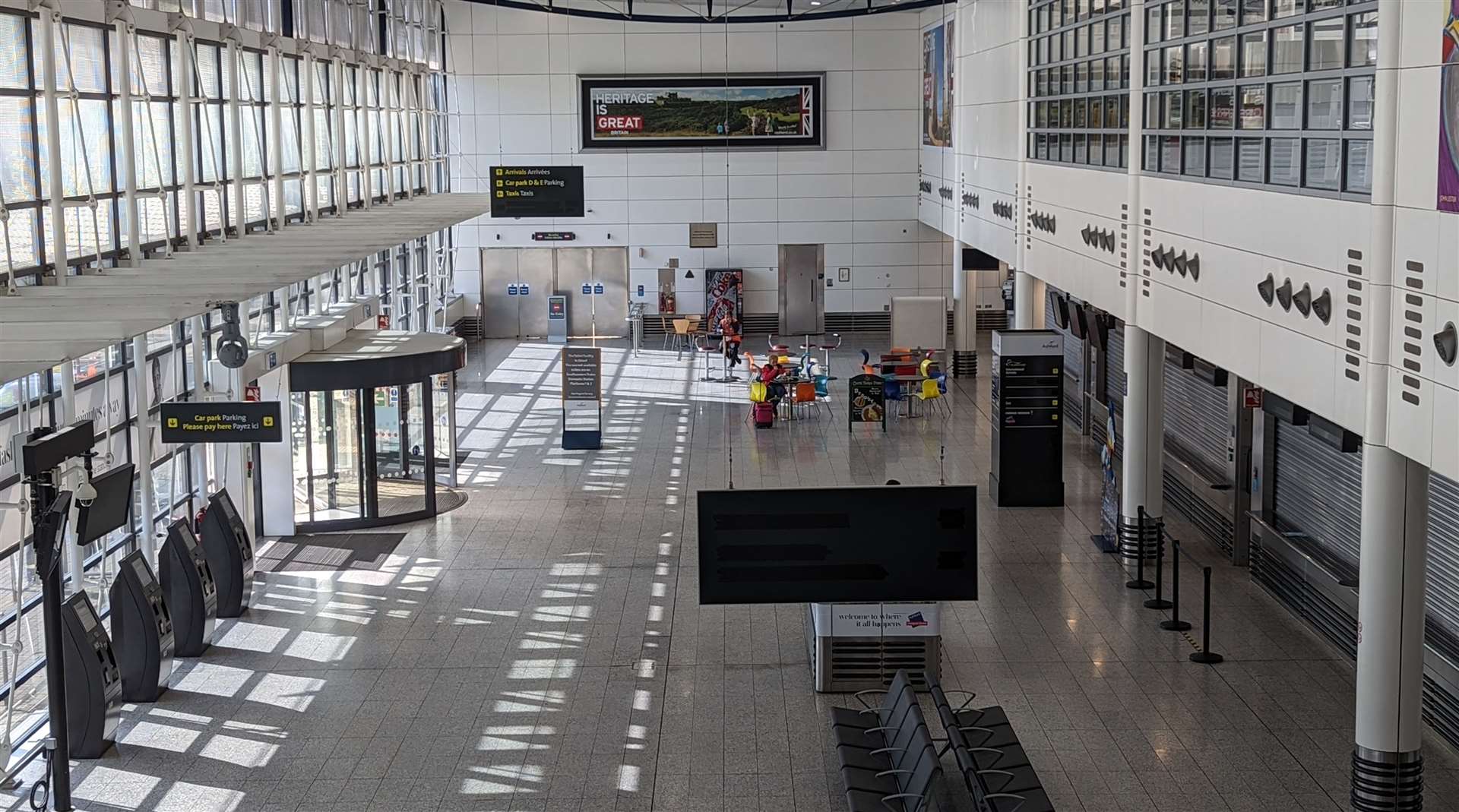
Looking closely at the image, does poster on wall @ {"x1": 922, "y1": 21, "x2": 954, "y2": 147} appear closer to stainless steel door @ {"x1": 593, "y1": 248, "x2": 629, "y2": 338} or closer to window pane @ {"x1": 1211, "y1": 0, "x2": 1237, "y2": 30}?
stainless steel door @ {"x1": 593, "y1": 248, "x2": 629, "y2": 338}

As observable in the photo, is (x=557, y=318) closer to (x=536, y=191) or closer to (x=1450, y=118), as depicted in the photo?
(x=536, y=191)

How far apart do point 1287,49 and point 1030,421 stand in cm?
833

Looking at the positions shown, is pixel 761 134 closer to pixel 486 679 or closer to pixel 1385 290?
pixel 486 679

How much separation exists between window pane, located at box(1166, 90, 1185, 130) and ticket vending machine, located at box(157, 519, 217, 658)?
9.39 metres

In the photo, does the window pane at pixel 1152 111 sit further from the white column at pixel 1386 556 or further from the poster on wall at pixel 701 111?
the poster on wall at pixel 701 111

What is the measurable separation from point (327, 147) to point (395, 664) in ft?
36.9

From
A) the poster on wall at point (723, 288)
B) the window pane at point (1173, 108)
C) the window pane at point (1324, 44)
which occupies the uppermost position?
the window pane at point (1324, 44)

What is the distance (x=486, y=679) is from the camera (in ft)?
41.6

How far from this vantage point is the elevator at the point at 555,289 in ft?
117

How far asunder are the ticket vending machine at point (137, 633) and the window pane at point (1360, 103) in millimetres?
9261

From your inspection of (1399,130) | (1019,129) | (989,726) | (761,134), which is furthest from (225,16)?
(761,134)

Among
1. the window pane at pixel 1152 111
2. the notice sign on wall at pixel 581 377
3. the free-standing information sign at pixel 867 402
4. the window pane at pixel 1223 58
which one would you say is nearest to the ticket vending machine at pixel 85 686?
the window pane at pixel 1223 58

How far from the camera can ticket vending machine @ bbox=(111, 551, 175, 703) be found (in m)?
12.0

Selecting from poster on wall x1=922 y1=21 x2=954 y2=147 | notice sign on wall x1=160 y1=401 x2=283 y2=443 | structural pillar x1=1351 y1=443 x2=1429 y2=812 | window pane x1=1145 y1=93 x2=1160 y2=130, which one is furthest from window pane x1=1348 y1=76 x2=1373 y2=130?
poster on wall x1=922 y1=21 x2=954 y2=147
